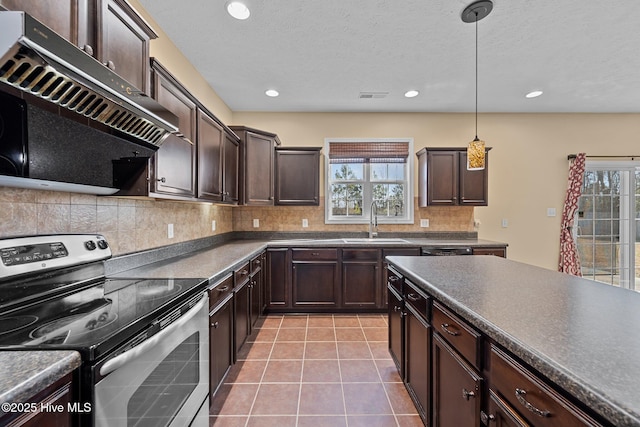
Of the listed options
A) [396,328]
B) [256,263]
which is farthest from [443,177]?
[256,263]

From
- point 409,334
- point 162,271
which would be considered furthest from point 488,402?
point 162,271

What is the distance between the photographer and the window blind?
3.97m

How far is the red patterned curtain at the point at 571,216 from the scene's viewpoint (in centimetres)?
384

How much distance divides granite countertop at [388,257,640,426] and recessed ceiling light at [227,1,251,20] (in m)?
2.14

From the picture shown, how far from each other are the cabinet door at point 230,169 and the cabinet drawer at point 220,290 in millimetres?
976

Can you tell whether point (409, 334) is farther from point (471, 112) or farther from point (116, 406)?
point (471, 112)

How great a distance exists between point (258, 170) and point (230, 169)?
541 mm

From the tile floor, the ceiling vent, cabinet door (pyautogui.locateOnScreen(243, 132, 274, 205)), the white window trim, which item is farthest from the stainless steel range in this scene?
the ceiling vent

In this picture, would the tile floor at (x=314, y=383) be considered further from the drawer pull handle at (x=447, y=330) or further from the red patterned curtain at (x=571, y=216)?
the red patterned curtain at (x=571, y=216)

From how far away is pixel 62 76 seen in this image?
2.75 ft

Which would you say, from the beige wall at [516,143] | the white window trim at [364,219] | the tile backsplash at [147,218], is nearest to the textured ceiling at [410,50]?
the beige wall at [516,143]

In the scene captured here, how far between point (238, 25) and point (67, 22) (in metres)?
1.37

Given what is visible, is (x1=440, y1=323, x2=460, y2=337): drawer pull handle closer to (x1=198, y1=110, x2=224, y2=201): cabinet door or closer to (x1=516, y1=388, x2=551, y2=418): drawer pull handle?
(x1=516, y1=388, x2=551, y2=418): drawer pull handle

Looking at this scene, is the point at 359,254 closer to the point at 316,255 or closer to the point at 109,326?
the point at 316,255
